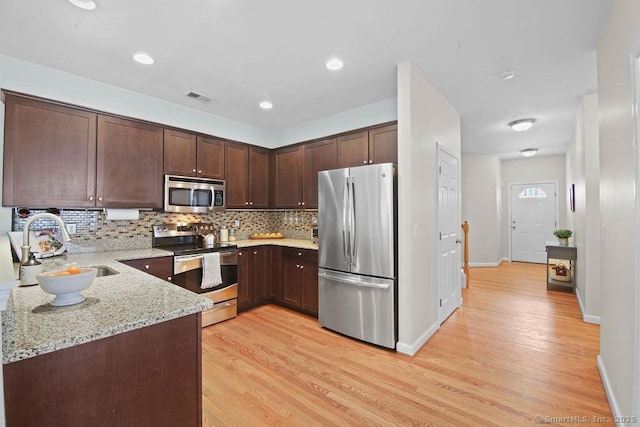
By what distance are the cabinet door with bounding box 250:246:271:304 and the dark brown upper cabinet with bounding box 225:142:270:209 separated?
737 mm

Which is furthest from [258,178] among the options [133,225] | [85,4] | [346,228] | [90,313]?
[90,313]

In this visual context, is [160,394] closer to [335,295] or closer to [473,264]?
[335,295]

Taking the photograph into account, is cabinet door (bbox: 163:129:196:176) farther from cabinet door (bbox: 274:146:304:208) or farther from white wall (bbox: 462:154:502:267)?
white wall (bbox: 462:154:502:267)

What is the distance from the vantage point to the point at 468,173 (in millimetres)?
6953

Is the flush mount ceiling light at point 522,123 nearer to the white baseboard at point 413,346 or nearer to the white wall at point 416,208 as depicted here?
the white wall at point 416,208

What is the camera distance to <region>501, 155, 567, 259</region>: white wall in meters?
6.81

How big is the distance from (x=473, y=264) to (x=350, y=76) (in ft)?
18.9

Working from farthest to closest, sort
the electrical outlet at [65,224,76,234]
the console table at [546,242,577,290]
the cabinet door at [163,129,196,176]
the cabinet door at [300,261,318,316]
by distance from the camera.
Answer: the console table at [546,242,577,290] → the cabinet door at [300,261,318,316] → the cabinet door at [163,129,196,176] → the electrical outlet at [65,224,76,234]

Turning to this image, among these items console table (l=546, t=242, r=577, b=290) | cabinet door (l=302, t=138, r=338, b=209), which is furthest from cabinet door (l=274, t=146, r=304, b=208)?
console table (l=546, t=242, r=577, b=290)

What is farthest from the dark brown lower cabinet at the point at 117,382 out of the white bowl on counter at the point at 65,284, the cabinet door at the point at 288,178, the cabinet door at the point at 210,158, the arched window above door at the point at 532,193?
the arched window above door at the point at 532,193

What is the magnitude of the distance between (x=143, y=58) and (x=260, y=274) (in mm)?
2718

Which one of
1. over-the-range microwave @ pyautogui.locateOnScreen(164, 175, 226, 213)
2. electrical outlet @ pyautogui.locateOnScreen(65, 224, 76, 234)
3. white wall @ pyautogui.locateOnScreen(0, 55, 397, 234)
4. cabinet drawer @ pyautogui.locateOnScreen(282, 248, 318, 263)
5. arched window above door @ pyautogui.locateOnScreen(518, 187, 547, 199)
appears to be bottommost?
cabinet drawer @ pyautogui.locateOnScreen(282, 248, 318, 263)

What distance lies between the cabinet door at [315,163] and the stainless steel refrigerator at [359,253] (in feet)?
2.01

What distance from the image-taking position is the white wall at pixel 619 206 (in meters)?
1.56
